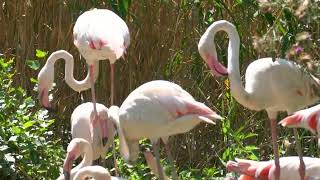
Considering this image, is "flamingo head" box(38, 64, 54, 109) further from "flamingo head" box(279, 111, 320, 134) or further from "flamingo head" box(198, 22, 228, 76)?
"flamingo head" box(279, 111, 320, 134)

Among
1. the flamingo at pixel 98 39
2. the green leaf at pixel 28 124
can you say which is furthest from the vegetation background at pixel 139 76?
the flamingo at pixel 98 39

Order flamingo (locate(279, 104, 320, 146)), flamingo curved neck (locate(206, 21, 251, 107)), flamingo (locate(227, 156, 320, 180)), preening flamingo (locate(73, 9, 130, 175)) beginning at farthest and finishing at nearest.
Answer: preening flamingo (locate(73, 9, 130, 175)) → flamingo (locate(227, 156, 320, 180)) → flamingo curved neck (locate(206, 21, 251, 107)) → flamingo (locate(279, 104, 320, 146))

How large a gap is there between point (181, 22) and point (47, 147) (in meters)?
1.74

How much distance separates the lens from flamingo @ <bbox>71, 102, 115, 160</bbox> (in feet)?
21.6

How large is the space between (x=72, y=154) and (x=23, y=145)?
750 millimetres

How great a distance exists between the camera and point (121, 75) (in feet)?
26.0

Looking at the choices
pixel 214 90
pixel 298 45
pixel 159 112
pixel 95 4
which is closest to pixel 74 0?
pixel 95 4

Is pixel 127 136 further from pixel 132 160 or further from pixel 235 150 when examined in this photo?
pixel 235 150

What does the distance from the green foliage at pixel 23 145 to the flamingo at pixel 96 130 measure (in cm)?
19

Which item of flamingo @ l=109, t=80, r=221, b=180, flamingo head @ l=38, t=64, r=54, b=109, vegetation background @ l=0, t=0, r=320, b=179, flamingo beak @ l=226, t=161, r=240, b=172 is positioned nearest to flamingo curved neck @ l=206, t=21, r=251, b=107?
flamingo @ l=109, t=80, r=221, b=180

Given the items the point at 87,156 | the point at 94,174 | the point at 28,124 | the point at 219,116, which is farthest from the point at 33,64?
the point at 219,116

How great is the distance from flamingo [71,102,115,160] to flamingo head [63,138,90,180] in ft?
1.62

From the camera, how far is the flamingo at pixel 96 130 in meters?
6.58

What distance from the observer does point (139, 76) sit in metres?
7.89
